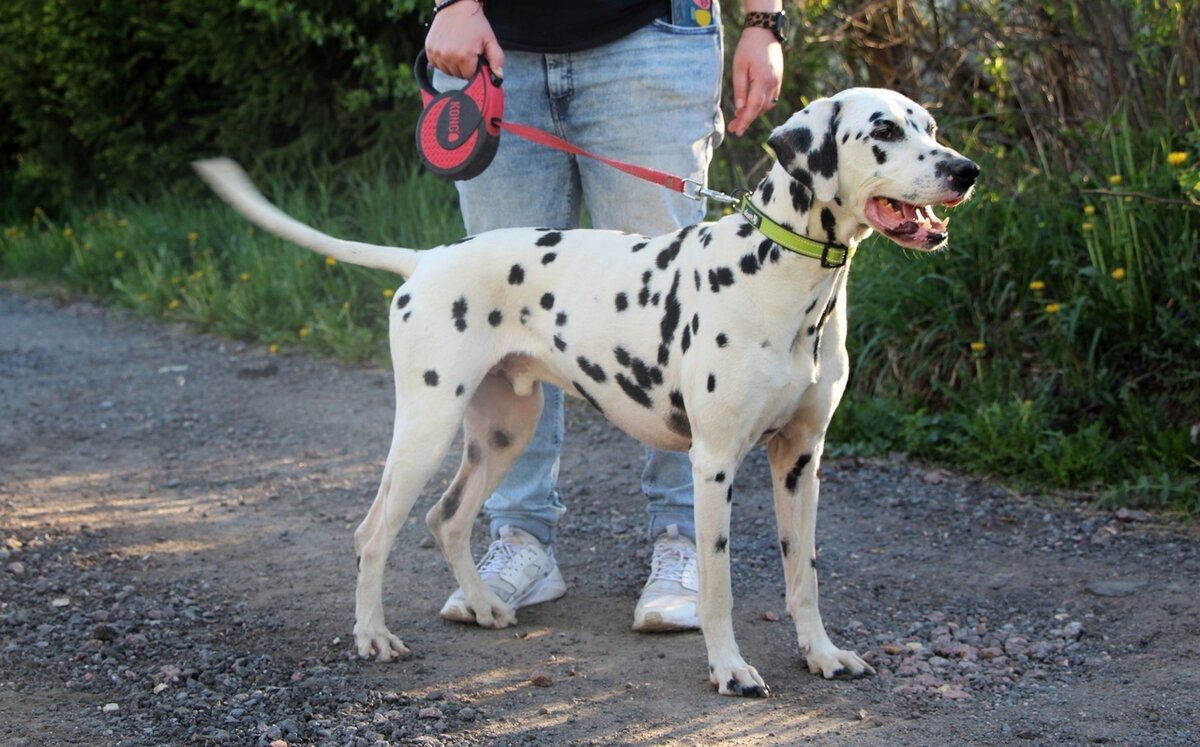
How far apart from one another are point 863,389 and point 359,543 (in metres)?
2.88

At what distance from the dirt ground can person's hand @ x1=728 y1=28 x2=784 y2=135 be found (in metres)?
1.52

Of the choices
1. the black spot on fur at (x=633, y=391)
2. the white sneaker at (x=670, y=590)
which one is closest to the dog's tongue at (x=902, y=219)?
the black spot on fur at (x=633, y=391)

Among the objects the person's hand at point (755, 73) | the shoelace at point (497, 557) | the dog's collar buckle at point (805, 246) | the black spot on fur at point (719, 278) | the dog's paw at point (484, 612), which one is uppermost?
the person's hand at point (755, 73)

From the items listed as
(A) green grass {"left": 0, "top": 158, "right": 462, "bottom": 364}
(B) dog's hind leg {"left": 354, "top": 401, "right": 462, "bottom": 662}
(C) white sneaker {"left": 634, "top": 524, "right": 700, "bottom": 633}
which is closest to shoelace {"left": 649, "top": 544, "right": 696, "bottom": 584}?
(C) white sneaker {"left": 634, "top": 524, "right": 700, "bottom": 633}

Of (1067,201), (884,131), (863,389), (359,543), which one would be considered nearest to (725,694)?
(359,543)

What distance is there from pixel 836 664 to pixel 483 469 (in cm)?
122

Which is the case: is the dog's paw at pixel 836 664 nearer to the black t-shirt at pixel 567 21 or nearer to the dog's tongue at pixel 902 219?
the dog's tongue at pixel 902 219

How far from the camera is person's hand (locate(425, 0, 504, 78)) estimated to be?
3684mm

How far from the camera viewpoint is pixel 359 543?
3.92m

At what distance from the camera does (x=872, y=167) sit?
3.15 metres

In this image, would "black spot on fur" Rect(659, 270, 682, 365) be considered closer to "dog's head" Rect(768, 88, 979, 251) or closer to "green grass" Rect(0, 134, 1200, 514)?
"dog's head" Rect(768, 88, 979, 251)

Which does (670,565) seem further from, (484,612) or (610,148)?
(610,148)

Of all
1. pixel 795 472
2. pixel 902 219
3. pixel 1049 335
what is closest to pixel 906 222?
pixel 902 219

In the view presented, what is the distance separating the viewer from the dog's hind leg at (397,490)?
375 centimetres
